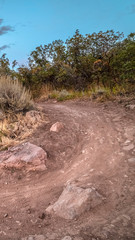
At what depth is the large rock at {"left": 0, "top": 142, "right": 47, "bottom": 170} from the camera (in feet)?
11.1

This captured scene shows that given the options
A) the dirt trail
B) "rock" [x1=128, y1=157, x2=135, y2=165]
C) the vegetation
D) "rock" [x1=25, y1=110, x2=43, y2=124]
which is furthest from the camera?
the vegetation

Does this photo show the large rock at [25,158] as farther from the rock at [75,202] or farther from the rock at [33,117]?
the rock at [33,117]

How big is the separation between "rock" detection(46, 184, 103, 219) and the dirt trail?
68 mm

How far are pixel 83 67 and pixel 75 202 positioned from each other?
8.52 meters

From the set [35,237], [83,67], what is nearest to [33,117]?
[35,237]

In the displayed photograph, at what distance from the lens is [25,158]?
3.41 m

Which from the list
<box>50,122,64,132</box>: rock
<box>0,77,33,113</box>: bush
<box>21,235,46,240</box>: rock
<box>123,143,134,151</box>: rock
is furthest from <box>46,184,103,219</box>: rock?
<box>0,77,33,113</box>: bush

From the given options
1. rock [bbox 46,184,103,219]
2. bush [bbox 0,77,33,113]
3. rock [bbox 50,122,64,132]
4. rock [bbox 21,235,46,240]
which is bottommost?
rock [bbox 21,235,46,240]

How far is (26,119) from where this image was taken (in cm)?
486

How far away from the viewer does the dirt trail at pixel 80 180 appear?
191 cm

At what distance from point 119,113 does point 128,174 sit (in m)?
2.90

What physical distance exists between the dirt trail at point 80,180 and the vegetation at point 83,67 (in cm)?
330

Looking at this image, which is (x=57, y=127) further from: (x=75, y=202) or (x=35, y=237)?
(x=35, y=237)

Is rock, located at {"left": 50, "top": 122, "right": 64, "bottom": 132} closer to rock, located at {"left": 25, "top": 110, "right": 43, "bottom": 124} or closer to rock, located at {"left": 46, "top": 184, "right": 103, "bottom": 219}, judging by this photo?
rock, located at {"left": 25, "top": 110, "right": 43, "bottom": 124}
